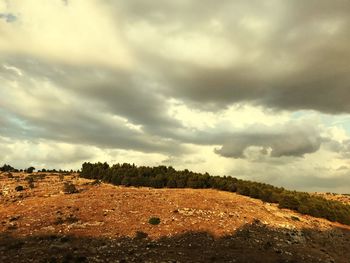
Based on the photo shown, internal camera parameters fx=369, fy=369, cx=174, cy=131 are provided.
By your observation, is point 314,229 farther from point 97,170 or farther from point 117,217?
point 97,170

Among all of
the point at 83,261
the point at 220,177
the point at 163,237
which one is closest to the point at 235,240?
the point at 163,237

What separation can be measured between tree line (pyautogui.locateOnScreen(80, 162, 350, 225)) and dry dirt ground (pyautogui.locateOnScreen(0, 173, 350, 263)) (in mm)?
2978

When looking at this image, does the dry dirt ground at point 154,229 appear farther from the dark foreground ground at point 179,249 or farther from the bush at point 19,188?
the bush at point 19,188

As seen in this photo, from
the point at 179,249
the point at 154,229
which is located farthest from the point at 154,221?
the point at 179,249

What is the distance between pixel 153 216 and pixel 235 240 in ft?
39.8

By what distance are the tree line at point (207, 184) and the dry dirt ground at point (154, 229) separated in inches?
117

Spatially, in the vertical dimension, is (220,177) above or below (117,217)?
above

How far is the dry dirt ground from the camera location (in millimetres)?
40844

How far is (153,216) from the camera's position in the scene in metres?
52.5

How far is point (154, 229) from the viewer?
158 feet

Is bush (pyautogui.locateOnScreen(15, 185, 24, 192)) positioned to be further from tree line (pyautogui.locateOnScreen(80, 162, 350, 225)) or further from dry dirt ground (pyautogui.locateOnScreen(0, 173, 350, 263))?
tree line (pyautogui.locateOnScreen(80, 162, 350, 225))

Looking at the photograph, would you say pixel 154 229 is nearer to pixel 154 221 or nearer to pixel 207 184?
pixel 154 221

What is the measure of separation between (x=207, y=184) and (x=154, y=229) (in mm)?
34413

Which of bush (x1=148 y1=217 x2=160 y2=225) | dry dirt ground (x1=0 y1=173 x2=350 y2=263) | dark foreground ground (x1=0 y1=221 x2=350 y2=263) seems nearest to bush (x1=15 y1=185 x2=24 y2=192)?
dry dirt ground (x1=0 y1=173 x2=350 y2=263)
